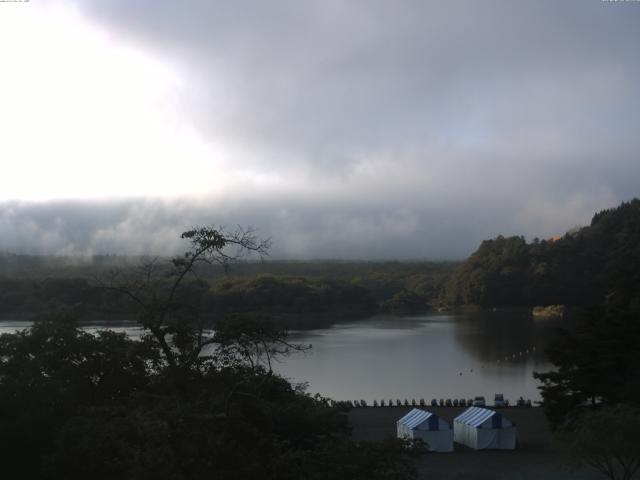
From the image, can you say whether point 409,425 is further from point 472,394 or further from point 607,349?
point 472,394

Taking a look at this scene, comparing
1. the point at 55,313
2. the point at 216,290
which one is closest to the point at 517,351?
the point at 216,290

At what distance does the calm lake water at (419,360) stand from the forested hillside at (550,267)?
47.5 ft

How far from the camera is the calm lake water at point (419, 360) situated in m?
22.7

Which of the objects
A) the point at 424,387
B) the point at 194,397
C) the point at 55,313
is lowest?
the point at 424,387

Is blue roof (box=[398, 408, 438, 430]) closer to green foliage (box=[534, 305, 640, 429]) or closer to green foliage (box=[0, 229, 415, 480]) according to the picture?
green foliage (box=[534, 305, 640, 429])

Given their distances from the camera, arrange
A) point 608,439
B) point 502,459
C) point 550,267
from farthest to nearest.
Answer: point 550,267 < point 502,459 < point 608,439

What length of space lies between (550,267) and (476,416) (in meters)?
52.0

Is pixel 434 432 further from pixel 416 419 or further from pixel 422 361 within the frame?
pixel 422 361

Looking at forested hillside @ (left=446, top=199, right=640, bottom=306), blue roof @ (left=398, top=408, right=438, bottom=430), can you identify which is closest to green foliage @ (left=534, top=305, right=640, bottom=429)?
blue roof @ (left=398, top=408, right=438, bottom=430)

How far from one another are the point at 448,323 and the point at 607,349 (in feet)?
119

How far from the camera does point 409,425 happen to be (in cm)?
1322

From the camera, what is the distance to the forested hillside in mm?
61281

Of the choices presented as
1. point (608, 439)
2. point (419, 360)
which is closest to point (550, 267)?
point (419, 360)

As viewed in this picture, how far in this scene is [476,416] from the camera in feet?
43.8
